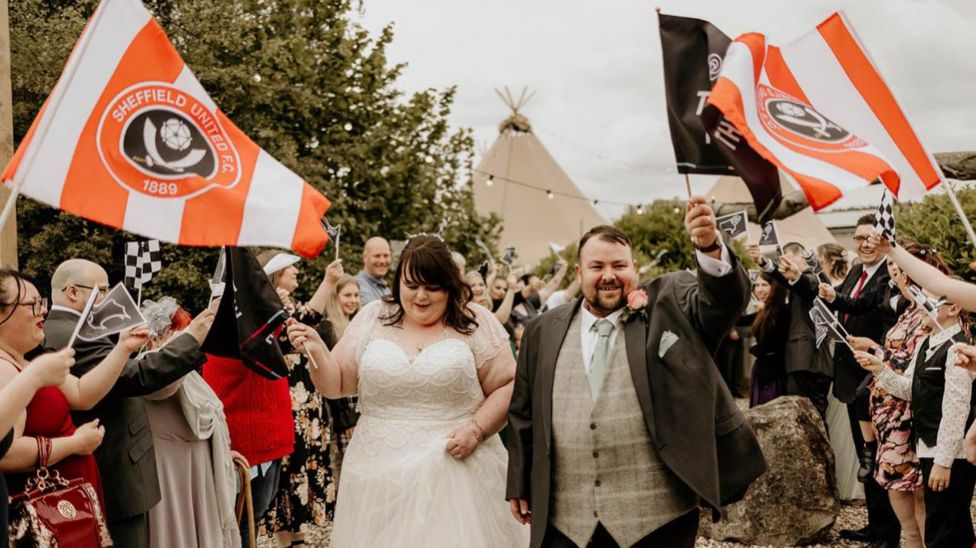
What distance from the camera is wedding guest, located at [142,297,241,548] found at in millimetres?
5266

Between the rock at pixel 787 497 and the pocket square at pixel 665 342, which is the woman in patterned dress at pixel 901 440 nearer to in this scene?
the rock at pixel 787 497

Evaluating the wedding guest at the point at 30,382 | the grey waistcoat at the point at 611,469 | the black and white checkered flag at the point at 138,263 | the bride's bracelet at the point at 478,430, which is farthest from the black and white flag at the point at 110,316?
the grey waistcoat at the point at 611,469

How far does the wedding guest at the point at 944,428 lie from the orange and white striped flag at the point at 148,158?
3630 mm

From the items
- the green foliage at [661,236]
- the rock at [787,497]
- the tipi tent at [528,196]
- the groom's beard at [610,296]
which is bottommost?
the rock at [787,497]

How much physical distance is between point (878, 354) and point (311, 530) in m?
4.86

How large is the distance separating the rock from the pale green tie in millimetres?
3853

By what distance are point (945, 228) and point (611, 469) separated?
8.19m

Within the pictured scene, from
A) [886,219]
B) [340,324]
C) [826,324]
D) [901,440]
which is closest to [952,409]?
[901,440]

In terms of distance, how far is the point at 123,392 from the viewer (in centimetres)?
467

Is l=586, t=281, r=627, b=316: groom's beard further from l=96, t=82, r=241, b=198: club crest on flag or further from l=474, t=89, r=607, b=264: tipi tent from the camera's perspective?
Answer: l=474, t=89, r=607, b=264: tipi tent

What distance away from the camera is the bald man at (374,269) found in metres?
8.52

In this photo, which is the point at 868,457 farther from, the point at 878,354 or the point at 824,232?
the point at 824,232

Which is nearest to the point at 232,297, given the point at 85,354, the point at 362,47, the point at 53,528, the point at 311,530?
the point at 85,354

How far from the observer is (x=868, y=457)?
7.29 meters
